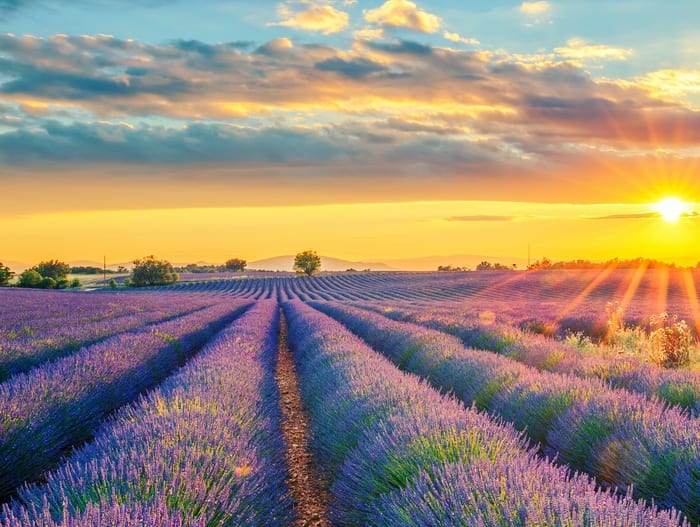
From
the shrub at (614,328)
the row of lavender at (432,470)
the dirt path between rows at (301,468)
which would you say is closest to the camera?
the row of lavender at (432,470)

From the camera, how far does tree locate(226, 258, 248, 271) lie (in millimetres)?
111600

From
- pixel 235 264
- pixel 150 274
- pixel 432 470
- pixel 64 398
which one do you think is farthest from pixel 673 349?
pixel 235 264

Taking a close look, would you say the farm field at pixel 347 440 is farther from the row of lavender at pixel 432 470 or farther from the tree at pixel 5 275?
the tree at pixel 5 275

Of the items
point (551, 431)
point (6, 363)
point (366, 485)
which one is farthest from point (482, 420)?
point (6, 363)

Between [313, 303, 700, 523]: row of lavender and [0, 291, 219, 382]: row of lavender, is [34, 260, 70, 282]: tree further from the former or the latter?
[313, 303, 700, 523]: row of lavender

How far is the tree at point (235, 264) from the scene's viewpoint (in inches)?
4394

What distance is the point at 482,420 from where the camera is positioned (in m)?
3.93

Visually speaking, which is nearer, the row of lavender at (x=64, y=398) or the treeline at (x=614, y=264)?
the row of lavender at (x=64, y=398)

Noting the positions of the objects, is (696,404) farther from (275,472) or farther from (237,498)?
(237,498)

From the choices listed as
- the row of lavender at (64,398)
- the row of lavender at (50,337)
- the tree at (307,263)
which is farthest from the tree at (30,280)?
the row of lavender at (64,398)

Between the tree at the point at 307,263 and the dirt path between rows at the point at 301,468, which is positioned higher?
the tree at the point at 307,263

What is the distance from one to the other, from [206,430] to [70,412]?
255cm

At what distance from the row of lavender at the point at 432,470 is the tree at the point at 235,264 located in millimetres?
107467

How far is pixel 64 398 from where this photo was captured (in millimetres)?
5699
